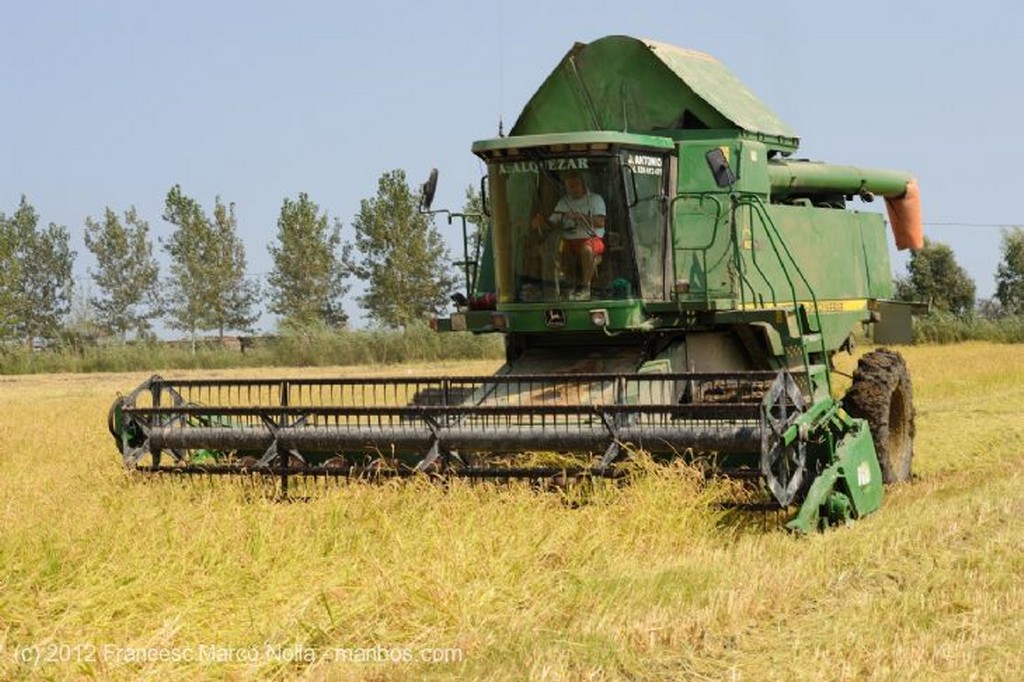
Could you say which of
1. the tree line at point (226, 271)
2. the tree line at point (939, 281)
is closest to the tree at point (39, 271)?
the tree line at point (226, 271)

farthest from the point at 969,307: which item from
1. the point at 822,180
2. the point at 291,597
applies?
the point at 291,597

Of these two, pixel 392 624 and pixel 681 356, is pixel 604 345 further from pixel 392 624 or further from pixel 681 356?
pixel 392 624

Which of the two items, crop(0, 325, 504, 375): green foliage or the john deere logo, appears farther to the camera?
crop(0, 325, 504, 375): green foliage

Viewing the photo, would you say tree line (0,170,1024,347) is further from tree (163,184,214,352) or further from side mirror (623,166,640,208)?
side mirror (623,166,640,208)

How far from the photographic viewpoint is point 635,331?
8.36 meters

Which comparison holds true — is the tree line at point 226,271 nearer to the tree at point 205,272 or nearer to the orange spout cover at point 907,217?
the tree at point 205,272

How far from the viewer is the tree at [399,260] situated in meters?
41.2

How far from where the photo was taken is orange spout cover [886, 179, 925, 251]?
448 inches

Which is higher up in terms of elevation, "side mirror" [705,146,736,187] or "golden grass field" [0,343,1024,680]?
"side mirror" [705,146,736,187]

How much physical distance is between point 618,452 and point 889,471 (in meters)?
2.62

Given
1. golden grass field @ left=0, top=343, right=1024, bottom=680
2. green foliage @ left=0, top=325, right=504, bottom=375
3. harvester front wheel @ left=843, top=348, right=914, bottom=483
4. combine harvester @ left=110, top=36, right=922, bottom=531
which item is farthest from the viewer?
green foliage @ left=0, top=325, right=504, bottom=375

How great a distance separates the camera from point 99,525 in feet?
19.0

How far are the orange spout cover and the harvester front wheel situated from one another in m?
2.19

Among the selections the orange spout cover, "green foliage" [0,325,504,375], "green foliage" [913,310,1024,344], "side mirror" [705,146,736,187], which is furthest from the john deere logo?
"green foliage" [913,310,1024,344]
